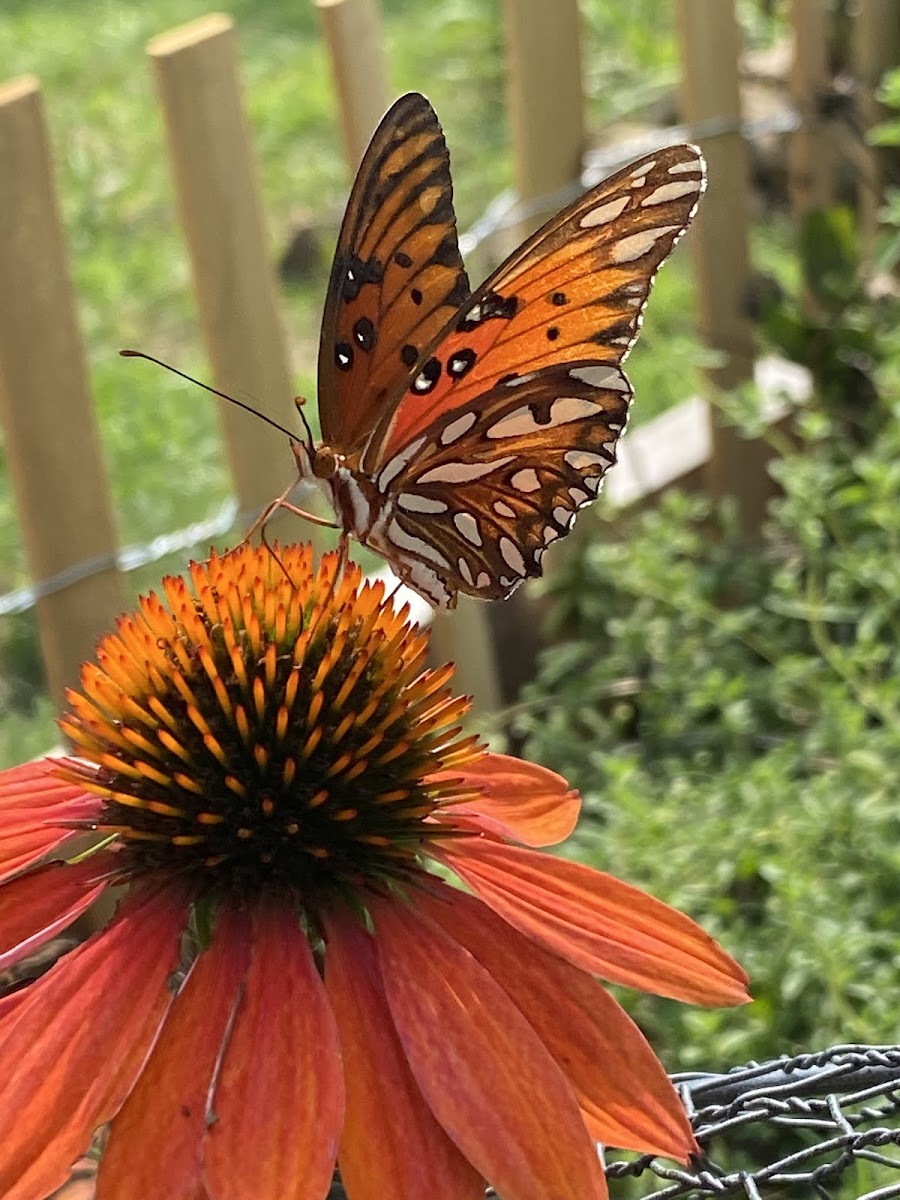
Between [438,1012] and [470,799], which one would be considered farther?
[470,799]

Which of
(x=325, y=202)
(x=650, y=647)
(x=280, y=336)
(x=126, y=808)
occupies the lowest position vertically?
(x=650, y=647)

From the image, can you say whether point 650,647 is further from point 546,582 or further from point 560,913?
point 560,913

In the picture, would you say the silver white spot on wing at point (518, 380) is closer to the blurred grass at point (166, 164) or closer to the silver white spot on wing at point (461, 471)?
the silver white spot on wing at point (461, 471)

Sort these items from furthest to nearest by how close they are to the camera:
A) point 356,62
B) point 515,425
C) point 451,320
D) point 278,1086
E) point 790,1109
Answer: point 356,62 < point 515,425 < point 451,320 < point 790,1109 < point 278,1086

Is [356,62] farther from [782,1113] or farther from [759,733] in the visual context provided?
[782,1113]

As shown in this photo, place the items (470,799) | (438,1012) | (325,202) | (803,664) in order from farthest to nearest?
(325,202) → (803,664) → (470,799) → (438,1012)

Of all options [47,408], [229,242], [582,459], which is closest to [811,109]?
[229,242]

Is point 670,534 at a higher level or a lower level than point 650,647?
higher

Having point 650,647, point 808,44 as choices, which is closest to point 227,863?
point 650,647

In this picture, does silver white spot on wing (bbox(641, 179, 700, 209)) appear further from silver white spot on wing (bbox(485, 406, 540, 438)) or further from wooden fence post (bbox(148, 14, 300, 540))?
wooden fence post (bbox(148, 14, 300, 540))
